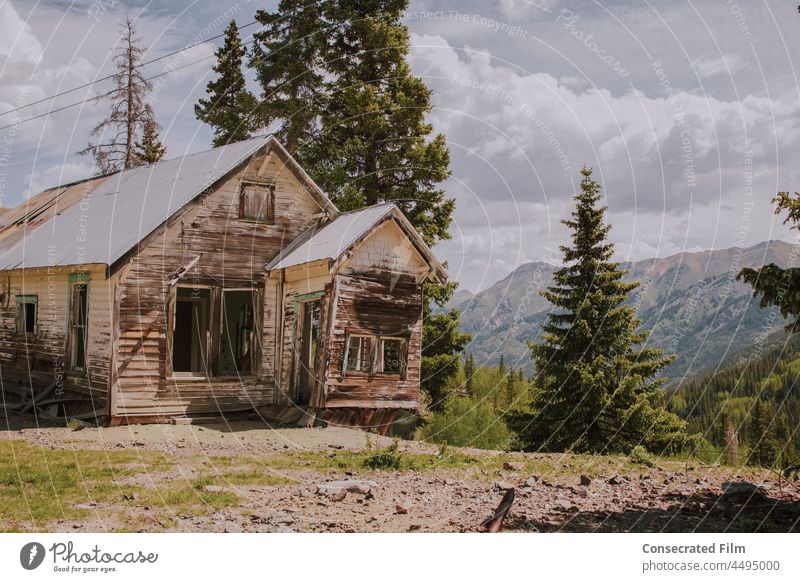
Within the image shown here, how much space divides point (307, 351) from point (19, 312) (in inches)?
377

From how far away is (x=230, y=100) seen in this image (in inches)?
1487

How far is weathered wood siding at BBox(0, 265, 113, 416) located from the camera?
19688 mm

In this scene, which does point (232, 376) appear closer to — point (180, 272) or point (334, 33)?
point (180, 272)

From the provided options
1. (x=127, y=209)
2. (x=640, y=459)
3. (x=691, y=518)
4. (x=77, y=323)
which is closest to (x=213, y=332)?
(x=77, y=323)

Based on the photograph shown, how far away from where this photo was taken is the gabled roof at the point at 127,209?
19.9 m

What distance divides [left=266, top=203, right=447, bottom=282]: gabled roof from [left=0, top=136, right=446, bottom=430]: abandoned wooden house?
6 centimetres

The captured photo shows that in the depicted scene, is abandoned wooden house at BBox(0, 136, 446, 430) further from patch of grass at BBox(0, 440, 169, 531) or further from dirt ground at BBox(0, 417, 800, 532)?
patch of grass at BBox(0, 440, 169, 531)

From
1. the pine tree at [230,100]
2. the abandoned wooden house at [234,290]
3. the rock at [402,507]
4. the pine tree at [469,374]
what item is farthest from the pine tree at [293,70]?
the rock at [402,507]

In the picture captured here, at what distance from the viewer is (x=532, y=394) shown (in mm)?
24922

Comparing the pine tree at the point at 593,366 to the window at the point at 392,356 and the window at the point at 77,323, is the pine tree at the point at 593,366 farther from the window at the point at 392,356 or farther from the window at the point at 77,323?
the window at the point at 77,323

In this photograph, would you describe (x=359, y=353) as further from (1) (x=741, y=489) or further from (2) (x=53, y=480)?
(1) (x=741, y=489)

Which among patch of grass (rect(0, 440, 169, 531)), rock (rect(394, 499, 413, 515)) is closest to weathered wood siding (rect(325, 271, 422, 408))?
patch of grass (rect(0, 440, 169, 531))

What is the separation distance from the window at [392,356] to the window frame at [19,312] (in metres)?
10.3
